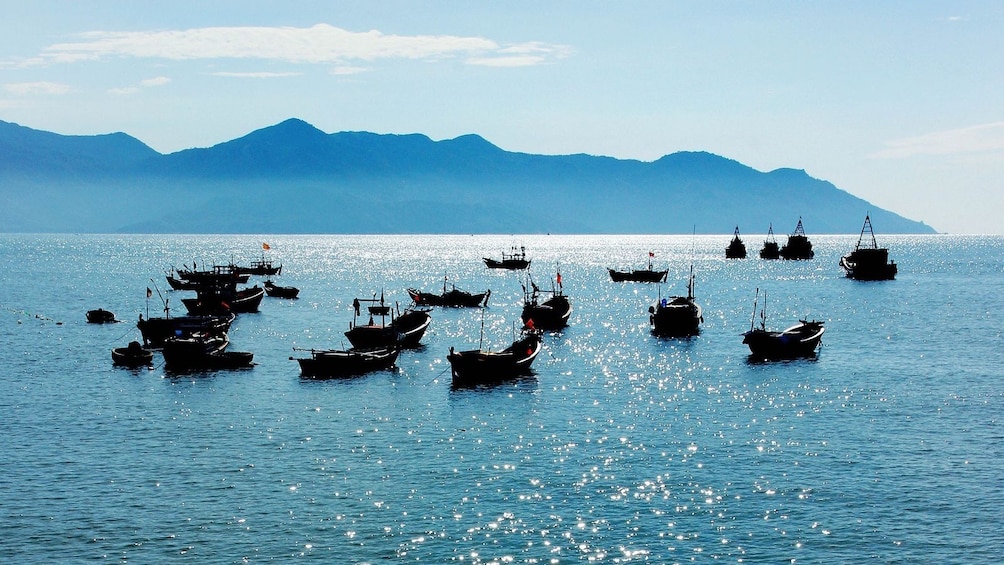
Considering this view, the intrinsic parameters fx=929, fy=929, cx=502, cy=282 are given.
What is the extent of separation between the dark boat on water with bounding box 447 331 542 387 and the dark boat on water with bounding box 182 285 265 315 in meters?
48.6

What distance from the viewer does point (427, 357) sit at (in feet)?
303

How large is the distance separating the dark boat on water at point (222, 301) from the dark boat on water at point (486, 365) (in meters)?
48.6

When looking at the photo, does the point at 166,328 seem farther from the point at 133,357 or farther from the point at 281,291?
the point at 281,291

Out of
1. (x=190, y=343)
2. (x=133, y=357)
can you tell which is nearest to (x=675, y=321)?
(x=190, y=343)

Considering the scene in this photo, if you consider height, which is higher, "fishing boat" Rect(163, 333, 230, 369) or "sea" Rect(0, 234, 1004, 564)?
"fishing boat" Rect(163, 333, 230, 369)

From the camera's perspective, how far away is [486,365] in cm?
7725

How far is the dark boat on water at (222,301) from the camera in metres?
121

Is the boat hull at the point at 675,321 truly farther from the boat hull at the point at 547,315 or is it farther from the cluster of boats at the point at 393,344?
the boat hull at the point at 547,315


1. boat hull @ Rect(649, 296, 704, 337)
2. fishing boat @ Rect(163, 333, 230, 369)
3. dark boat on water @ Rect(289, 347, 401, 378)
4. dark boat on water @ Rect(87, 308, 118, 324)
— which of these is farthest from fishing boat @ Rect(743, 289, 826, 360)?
dark boat on water @ Rect(87, 308, 118, 324)

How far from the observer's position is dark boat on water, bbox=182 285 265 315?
397ft

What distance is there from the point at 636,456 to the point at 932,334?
246ft

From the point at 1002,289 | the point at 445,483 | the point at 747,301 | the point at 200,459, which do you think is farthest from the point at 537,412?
the point at 1002,289

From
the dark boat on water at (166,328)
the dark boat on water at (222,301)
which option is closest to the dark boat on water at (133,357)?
the dark boat on water at (166,328)

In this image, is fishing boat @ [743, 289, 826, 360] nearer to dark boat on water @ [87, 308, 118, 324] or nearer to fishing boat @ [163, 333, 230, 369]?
fishing boat @ [163, 333, 230, 369]
